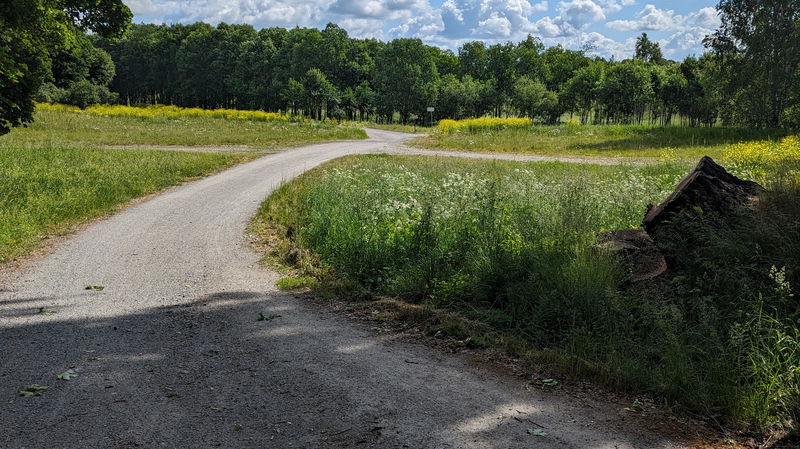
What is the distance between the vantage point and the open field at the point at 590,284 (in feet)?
16.1

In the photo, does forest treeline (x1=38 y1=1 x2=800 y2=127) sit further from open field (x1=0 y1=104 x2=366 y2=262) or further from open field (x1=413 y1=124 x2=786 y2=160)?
open field (x1=0 y1=104 x2=366 y2=262)

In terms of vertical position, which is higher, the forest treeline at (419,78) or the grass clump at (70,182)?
the forest treeline at (419,78)

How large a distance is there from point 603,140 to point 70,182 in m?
28.6

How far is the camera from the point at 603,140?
35.2m

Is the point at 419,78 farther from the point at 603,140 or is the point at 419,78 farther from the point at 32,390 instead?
the point at 32,390

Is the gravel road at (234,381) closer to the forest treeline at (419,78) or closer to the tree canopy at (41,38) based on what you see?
the tree canopy at (41,38)

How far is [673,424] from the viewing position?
14.7 ft

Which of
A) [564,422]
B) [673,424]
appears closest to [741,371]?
[673,424]

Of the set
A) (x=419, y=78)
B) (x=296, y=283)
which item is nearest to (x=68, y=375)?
(x=296, y=283)

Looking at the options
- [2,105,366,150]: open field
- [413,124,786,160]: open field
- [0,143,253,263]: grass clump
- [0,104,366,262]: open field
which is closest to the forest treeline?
[413,124,786,160]: open field

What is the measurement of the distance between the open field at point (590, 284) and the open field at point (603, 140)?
68.1 feet

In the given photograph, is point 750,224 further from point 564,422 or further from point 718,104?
point 718,104

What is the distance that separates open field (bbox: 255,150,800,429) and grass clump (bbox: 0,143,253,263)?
5.16 metres

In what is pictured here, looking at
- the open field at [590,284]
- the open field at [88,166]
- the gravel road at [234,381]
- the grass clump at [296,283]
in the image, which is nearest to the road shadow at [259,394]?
the gravel road at [234,381]
